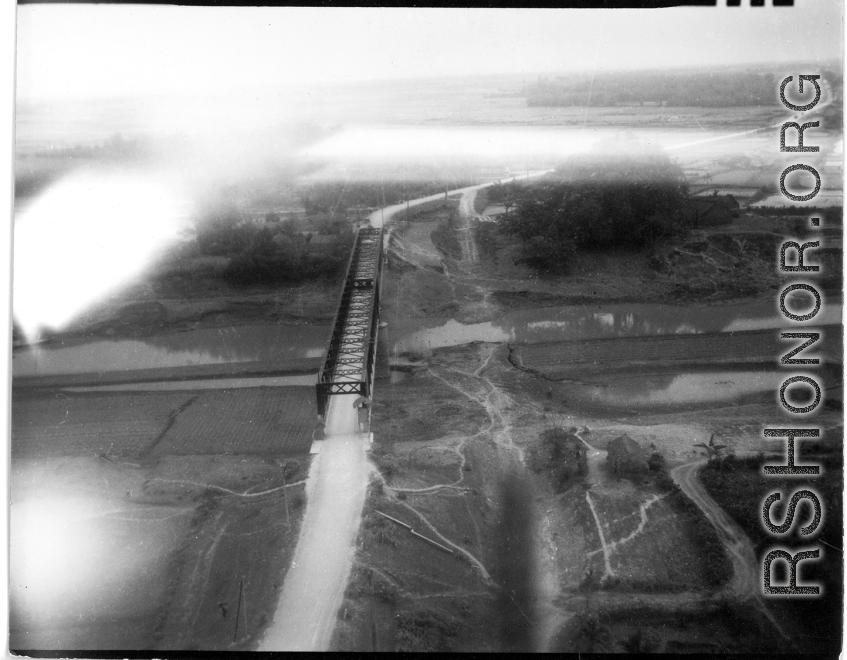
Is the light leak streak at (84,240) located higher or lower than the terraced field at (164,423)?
higher

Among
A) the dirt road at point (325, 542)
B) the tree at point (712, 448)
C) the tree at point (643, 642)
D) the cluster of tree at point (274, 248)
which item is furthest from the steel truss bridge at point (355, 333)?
the tree at point (712, 448)

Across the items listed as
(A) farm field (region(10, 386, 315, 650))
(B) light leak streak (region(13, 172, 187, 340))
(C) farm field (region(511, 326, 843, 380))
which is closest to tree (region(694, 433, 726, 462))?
(C) farm field (region(511, 326, 843, 380))

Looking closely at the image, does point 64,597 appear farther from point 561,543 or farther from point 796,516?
point 796,516

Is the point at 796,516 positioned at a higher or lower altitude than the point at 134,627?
higher

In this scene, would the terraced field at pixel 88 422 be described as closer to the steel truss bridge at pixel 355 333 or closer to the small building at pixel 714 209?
the steel truss bridge at pixel 355 333

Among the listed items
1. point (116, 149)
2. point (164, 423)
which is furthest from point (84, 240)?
point (164, 423)

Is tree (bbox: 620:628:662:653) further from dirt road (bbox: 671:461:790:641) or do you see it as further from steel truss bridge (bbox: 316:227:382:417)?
steel truss bridge (bbox: 316:227:382:417)

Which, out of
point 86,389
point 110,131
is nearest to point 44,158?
point 110,131
